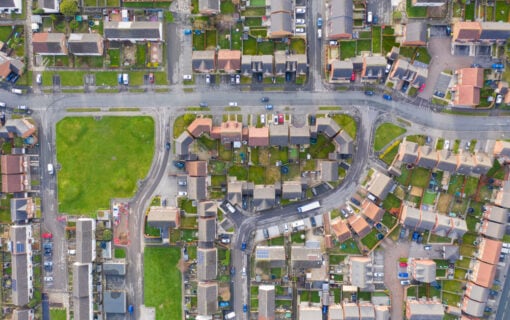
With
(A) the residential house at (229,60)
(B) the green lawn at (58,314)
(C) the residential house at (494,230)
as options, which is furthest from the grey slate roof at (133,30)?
(C) the residential house at (494,230)

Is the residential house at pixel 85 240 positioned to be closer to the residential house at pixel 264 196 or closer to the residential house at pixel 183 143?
the residential house at pixel 183 143

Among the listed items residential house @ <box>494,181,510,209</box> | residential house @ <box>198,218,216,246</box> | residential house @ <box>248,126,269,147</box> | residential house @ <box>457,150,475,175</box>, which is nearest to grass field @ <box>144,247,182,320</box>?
residential house @ <box>198,218,216,246</box>

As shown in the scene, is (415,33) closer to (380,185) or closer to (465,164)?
(465,164)

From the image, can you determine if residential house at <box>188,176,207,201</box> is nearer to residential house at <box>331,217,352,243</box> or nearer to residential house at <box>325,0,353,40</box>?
residential house at <box>331,217,352,243</box>

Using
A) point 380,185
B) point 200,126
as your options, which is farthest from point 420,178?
point 200,126

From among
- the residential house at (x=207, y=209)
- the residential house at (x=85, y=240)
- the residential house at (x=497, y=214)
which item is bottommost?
the residential house at (x=85, y=240)
